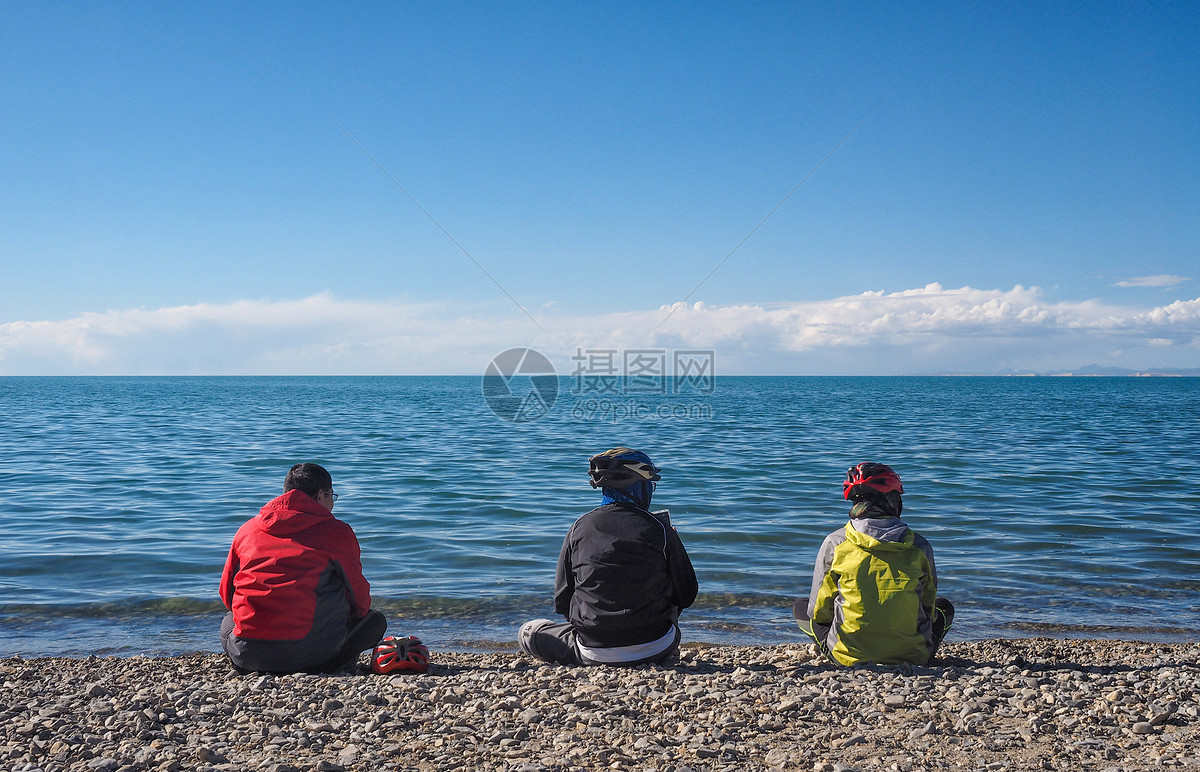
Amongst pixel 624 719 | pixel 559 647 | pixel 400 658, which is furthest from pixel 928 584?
pixel 400 658

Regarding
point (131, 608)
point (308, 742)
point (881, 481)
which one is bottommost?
point (131, 608)

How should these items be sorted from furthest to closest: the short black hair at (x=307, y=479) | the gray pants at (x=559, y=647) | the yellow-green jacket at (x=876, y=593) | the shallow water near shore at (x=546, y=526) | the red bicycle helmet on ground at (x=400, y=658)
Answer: the shallow water near shore at (x=546, y=526) < the red bicycle helmet on ground at (x=400, y=658) < the gray pants at (x=559, y=647) < the short black hair at (x=307, y=479) < the yellow-green jacket at (x=876, y=593)

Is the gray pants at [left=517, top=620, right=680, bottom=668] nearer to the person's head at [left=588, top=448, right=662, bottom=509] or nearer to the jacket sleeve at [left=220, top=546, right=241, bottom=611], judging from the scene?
the person's head at [left=588, top=448, right=662, bottom=509]

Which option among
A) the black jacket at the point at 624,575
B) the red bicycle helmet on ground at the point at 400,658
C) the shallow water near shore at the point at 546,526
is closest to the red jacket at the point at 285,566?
the red bicycle helmet on ground at the point at 400,658

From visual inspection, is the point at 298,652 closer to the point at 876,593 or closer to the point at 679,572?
the point at 679,572

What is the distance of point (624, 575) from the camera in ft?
18.9

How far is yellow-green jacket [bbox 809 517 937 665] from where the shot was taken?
18.4ft

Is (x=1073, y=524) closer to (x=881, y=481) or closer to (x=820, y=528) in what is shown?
(x=820, y=528)

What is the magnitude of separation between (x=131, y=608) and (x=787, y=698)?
24.6 feet

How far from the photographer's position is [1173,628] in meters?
8.35

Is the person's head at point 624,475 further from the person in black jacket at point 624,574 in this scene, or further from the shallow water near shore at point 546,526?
the shallow water near shore at point 546,526

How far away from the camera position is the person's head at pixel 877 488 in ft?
18.7

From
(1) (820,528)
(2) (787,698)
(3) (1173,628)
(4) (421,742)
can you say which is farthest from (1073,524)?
(4) (421,742)

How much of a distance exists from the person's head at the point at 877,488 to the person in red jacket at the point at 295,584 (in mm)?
3536
